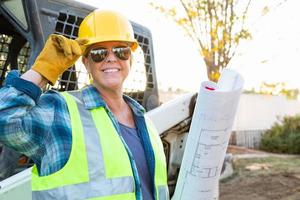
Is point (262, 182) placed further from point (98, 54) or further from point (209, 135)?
point (98, 54)

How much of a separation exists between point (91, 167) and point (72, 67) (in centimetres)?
177

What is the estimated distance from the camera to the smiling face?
7.07 ft

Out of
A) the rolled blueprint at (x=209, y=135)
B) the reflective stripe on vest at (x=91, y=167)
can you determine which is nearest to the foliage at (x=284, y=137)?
the rolled blueprint at (x=209, y=135)

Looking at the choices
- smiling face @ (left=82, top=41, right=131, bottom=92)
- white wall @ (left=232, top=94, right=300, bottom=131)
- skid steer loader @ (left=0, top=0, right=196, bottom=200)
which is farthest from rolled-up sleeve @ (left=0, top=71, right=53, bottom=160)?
white wall @ (left=232, top=94, right=300, bottom=131)

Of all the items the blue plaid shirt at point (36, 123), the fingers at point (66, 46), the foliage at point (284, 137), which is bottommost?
the foliage at point (284, 137)

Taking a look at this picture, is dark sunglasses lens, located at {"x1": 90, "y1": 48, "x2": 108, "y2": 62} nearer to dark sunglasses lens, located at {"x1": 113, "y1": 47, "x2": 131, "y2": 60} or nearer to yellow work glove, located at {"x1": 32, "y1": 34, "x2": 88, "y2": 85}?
dark sunglasses lens, located at {"x1": 113, "y1": 47, "x2": 131, "y2": 60}

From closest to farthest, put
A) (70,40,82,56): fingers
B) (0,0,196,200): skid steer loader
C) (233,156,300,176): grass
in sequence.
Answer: (70,40,82,56): fingers → (0,0,196,200): skid steer loader → (233,156,300,176): grass

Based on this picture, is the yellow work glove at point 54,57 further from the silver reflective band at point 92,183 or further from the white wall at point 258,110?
the white wall at point 258,110

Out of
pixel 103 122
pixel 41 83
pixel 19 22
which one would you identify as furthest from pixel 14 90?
pixel 19 22

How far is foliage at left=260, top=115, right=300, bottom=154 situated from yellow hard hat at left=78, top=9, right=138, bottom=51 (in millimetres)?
13671

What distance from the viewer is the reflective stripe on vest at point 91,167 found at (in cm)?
188

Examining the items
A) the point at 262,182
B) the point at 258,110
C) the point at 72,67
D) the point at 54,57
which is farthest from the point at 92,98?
the point at 258,110

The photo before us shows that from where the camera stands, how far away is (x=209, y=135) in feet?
6.89

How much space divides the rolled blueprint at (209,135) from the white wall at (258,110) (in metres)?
17.6
